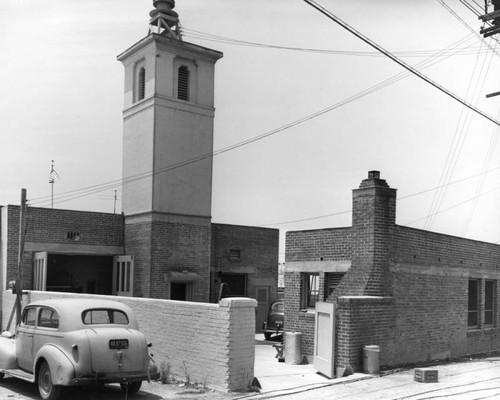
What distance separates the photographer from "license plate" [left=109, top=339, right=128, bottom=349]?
35.0 ft

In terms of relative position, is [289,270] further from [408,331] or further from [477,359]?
[477,359]

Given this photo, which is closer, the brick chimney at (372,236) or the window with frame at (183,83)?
the brick chimney at (372,236)

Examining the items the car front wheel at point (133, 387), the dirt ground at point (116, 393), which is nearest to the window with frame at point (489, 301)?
the dirt ground at point (116, 393)

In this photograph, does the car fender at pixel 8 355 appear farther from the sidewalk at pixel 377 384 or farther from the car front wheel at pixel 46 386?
the sidewalk at pixel 377 384

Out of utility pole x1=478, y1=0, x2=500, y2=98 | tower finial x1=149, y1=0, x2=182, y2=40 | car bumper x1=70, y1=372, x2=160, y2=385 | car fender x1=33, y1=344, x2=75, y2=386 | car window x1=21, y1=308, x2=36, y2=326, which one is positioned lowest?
car bumper x1=70, y1=372, x2=160, y2=385

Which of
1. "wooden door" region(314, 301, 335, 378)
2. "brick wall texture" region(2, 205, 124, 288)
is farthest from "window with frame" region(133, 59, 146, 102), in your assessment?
"wooden door" region(314, 301, 335, 378)

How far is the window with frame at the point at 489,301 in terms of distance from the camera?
20547 millimetres

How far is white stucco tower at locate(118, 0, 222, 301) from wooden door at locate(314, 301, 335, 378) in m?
11.2

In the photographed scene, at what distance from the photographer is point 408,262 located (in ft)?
53.7

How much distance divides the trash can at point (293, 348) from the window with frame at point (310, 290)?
1677 millimetres

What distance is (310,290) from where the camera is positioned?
18141 millimetres

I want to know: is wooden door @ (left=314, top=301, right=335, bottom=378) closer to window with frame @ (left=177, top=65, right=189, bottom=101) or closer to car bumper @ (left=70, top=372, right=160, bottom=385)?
car bumper @ (left=70, top=372, right=160, bottom=385)

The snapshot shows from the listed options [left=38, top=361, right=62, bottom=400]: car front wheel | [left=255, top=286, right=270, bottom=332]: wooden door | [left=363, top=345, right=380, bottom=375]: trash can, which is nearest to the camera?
[left=38, top=361, right=62, bottom=400]: car front wheel

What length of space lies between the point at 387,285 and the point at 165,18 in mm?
18495
